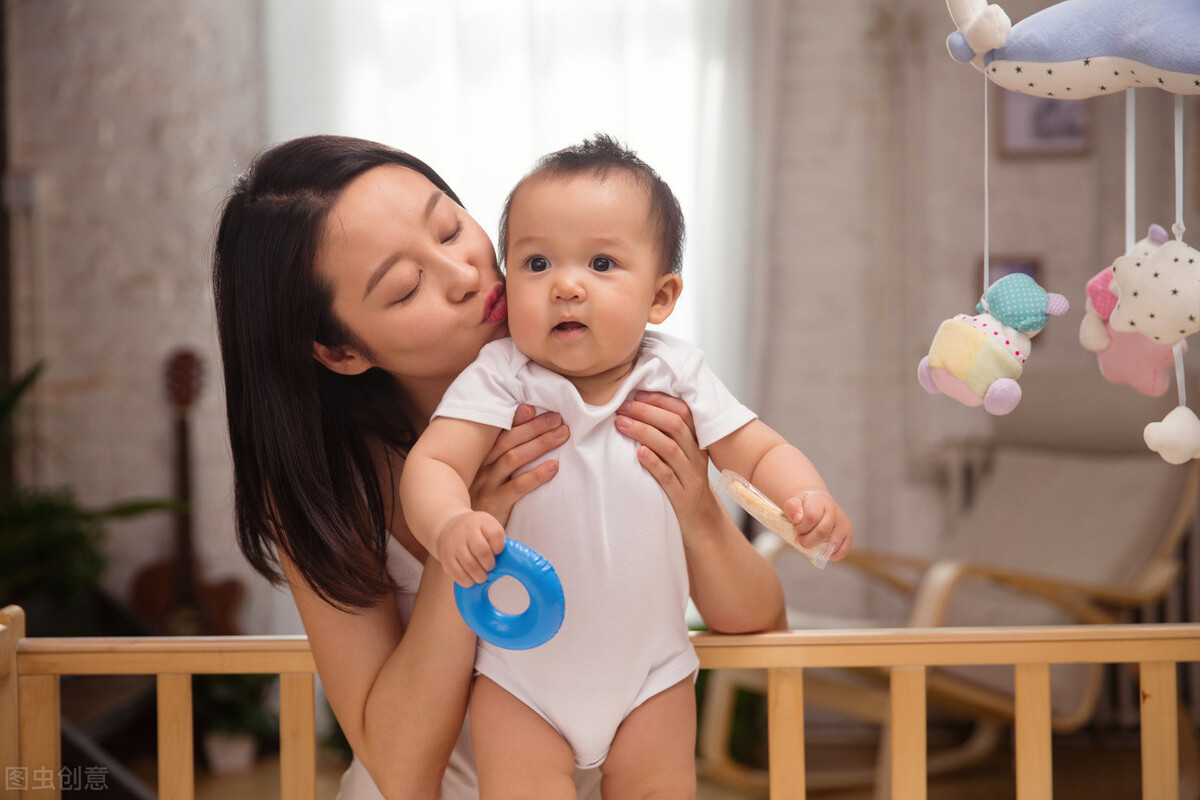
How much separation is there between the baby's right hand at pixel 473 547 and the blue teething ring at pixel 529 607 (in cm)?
1

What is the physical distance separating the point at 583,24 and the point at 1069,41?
2.50 metres

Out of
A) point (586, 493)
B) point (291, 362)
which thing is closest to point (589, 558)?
point (586, 493)

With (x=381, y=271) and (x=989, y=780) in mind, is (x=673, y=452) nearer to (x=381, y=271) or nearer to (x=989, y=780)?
(x=381, y=271)

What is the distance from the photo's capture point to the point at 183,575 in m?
3.05

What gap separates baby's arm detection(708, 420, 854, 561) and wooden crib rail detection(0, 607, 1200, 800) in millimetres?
240

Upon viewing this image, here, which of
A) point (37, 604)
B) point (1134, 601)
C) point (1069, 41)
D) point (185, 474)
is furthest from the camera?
point (185, 474)

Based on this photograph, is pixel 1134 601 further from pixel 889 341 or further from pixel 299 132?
pixel 299 132

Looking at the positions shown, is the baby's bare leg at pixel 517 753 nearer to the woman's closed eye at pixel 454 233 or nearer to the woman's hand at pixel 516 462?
the woman's hand at pixel 516 462

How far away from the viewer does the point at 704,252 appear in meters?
3.10

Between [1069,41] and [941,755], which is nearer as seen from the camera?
[1069,41]

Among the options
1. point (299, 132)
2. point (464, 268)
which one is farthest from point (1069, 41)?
point (299, 132)

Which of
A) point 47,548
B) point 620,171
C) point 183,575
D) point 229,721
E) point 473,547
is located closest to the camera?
point 473,547

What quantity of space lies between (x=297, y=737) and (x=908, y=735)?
713 mm

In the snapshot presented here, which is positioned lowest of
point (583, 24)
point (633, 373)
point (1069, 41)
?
point (633, 373)
